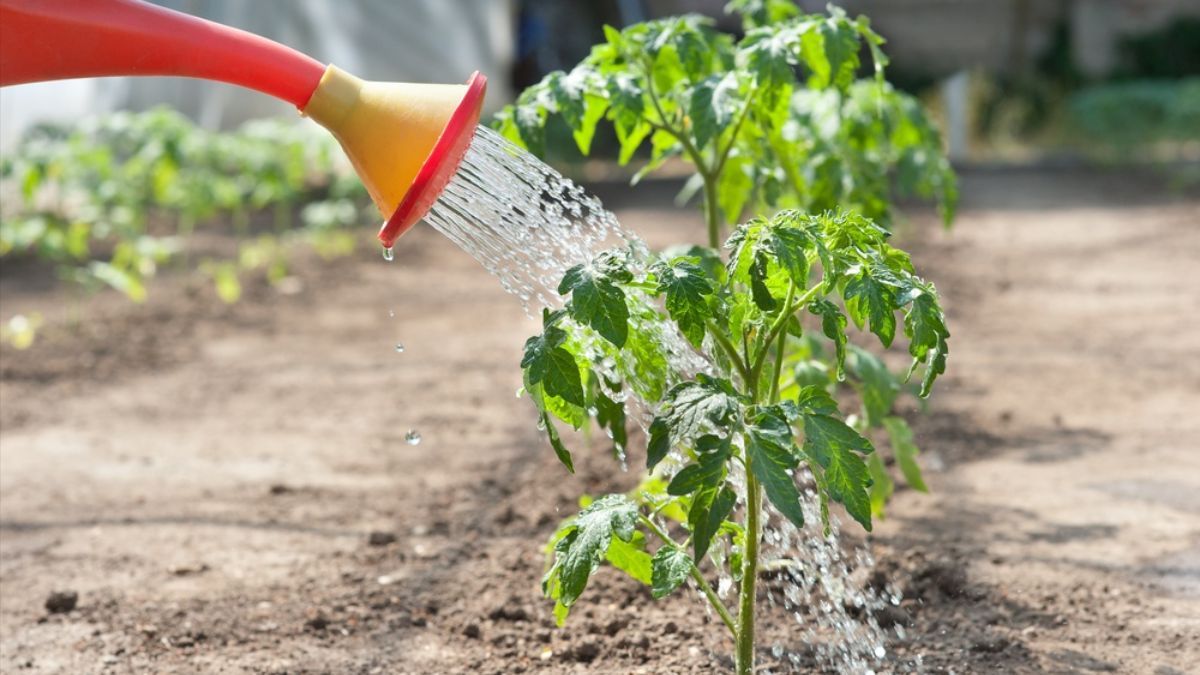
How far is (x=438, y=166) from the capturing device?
84.4 inches

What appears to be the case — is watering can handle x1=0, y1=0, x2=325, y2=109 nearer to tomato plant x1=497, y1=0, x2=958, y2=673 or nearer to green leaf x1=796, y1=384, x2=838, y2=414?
tomato plant x1=497, y1=0, x2=958, y2=673

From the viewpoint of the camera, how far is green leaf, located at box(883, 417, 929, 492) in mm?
3203

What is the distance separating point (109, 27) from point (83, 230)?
484cm

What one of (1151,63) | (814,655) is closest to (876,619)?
(814,655)

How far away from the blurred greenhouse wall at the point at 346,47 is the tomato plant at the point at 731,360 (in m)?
9.41

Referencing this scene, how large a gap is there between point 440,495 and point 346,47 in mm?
8225

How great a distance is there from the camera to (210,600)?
10.6 ft

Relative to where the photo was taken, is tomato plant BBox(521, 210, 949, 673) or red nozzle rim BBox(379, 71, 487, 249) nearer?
tomato plant BBox(521, 210, 949, 673)

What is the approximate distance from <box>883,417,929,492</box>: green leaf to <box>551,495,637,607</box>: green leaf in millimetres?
1108

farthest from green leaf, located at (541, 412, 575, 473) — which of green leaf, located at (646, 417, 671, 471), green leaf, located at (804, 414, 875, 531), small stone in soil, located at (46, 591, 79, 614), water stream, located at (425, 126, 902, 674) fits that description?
small stone in soil, located at (46, 591, 79, 614)

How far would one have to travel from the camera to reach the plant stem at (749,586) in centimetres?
231

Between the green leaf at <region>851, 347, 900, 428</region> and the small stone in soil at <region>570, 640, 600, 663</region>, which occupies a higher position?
the green leaf at <region>851, 347, 900, 428</region>

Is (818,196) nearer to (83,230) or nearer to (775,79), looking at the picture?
(775,79)

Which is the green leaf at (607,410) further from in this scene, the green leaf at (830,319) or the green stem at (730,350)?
the green leaf at (830,319)
